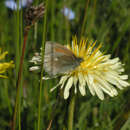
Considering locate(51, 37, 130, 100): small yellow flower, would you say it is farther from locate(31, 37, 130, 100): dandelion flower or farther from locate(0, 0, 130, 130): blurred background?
locate(0, 0, 130, 130): blurred background

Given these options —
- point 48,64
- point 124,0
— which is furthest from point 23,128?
point 124,0

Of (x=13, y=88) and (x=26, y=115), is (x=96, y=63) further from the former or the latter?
(x=13, y=88)

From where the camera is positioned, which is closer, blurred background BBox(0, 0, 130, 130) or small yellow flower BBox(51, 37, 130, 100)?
small yellow flower BBox(51, 37, 130, 100)

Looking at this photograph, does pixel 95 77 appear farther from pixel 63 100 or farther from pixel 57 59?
pixel 63 100

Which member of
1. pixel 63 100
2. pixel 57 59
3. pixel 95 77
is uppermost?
pixel 57 59

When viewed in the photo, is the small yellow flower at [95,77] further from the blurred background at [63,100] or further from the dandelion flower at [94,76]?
the blurred background at [63,100]

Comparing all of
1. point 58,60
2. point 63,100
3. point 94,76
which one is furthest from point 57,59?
point 63,100

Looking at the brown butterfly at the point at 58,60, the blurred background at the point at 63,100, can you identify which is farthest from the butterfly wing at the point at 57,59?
the blurred background at the point at 63,100

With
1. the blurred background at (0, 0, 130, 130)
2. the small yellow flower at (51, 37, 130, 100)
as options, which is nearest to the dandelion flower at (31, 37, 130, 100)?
the small yellow flower at (51, 37, 130, 100)
